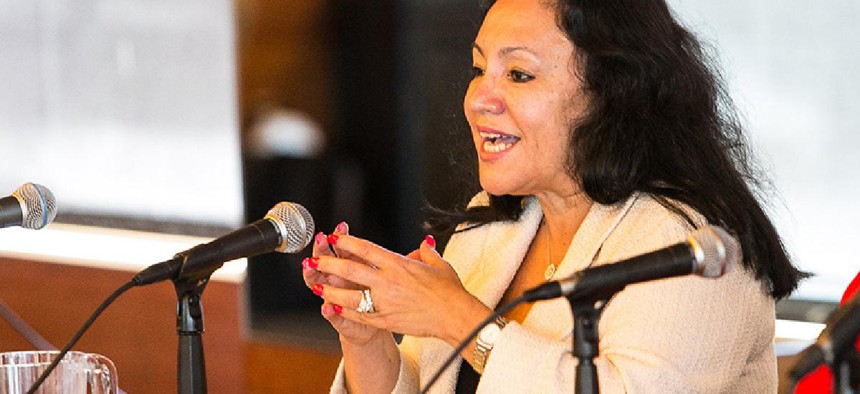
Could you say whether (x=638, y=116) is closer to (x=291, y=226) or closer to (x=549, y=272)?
(x=549, y=272)

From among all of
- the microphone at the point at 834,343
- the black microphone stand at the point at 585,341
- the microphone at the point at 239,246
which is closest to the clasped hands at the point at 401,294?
the microphone at the point at 239,246

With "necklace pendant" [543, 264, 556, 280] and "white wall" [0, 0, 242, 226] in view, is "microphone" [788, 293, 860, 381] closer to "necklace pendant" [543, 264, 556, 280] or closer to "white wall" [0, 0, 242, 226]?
"necklace pendant" [543, 264, 556, 280]

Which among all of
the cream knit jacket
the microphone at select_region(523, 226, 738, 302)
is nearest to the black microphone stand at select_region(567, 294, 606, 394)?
the microphone at select_region(523, 226, 738, 302)

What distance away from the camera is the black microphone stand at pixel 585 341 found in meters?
1.78

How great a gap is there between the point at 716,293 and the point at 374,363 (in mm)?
713

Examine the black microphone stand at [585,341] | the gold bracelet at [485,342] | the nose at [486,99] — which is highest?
the nose at [486,99]

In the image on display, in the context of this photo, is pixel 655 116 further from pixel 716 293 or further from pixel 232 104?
pixel 232 104

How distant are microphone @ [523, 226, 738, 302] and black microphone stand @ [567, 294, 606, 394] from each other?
2 centimetres

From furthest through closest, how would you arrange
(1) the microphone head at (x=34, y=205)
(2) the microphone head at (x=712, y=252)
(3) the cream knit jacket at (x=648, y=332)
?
1. (1) the microphone head at (x=34, y=205)
2. (3) the cream knit jacket at (x=648, y=332)
3. (2) the microphone head at (x=712, y=252)

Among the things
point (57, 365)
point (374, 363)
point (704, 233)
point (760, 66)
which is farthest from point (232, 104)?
point (704, 233)

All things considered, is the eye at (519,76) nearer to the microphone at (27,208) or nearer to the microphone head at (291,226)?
the microphone head at (291,226)

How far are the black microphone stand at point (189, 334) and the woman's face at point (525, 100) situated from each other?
0.72 m

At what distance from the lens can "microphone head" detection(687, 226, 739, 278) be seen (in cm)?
171

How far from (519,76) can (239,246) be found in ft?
2.42
